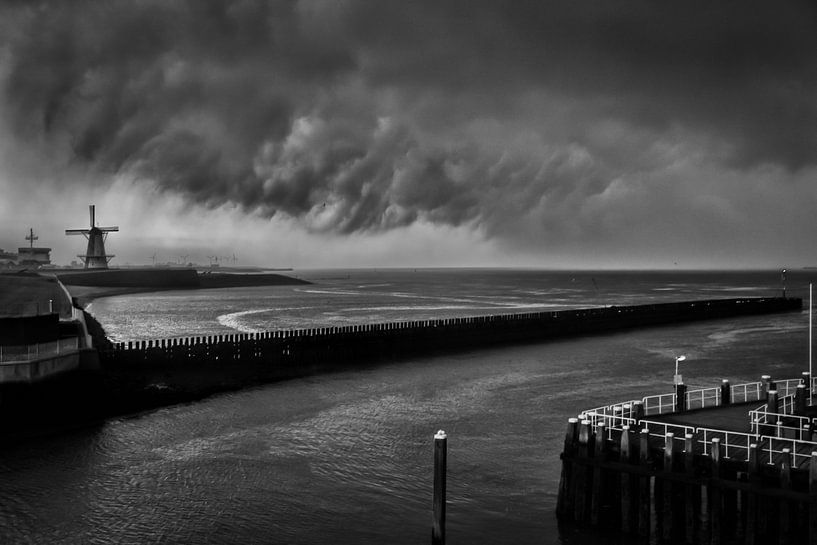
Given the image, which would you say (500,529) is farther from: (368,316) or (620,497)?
(368,316)

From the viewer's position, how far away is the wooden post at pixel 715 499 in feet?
52.6

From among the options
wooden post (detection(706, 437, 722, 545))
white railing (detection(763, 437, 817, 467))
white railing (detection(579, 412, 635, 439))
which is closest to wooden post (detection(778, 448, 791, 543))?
white railing (detection(763, 437, 817, 467))

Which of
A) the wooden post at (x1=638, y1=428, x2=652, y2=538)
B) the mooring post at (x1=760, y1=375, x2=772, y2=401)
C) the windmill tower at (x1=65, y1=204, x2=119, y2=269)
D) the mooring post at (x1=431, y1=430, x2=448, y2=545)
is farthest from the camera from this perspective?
the windmill tower at (x1=65, y1=204, x2=119, y2=269)

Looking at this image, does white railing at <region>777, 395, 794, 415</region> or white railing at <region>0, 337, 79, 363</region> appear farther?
white railing at <region>0, 337, 79, 363</region>

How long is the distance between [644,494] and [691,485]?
48.5 inches

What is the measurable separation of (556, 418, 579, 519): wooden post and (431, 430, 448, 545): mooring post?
4.46 meters

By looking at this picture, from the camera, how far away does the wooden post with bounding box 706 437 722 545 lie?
52.6ft

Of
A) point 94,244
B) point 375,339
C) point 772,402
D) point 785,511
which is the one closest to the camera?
point 785,511

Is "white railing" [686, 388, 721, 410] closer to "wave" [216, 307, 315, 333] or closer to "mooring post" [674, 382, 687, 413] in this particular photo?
"mooring post" [674, 382, 687, 413]

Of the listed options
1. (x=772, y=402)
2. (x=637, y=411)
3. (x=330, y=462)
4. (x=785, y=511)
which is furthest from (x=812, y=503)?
(x=330, y=462)

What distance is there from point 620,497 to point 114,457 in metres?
18.6

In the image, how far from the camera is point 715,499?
53.0ft

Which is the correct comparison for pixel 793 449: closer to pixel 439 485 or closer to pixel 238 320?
pixel 439 485

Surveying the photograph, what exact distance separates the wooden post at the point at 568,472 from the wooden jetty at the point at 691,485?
3 centimetres
